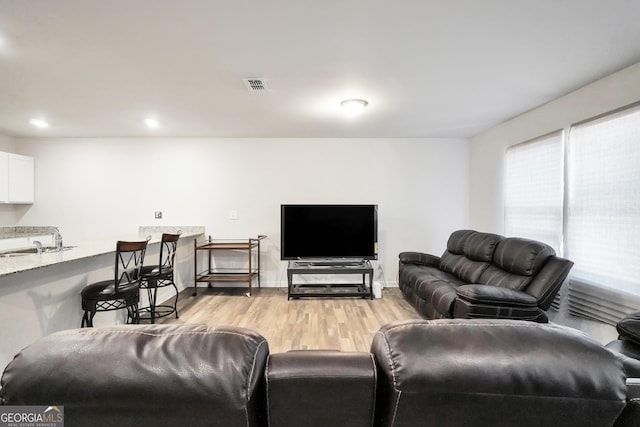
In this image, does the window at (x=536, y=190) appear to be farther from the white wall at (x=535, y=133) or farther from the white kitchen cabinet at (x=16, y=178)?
the white kitchen cabinet at (x=16, y=178)

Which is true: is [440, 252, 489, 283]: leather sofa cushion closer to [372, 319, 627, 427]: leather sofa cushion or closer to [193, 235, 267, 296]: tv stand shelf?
[193, 235, 267, 296]: tv stand shelf

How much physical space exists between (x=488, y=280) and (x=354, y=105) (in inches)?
90.7

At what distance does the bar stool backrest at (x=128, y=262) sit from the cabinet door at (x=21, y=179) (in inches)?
110

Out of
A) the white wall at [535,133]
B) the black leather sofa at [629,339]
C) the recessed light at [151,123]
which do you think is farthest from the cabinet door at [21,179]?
the white wall at [535,133]

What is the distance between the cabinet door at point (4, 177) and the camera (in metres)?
4.24

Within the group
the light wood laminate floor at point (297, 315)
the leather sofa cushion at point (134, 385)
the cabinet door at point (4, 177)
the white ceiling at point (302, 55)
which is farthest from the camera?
the cabinet door at point (4, 177)

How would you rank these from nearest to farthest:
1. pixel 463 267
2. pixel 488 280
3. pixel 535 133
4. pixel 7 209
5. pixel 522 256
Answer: pixel 522 256
pixel 488 280
pixel 535 133
pixel 463 267
pixel 7 209

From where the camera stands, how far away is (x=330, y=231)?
178 inches

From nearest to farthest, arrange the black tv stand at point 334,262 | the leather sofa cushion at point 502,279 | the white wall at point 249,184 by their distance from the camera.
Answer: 1. the leather sofa cushion at point 502,279
2. the black tv stand at point 334,262
3. the white wall at point 249,184

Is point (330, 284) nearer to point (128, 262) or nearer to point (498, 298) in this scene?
point (498, 298)

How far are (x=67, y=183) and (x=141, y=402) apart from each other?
18.4ft

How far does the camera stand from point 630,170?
2387mm

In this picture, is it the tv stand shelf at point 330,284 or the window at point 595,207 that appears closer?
the window at point 595,207

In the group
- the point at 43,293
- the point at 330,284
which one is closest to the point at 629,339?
the point at 330,284
